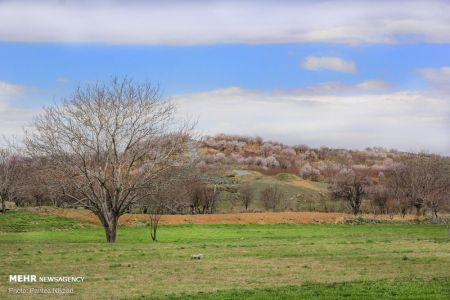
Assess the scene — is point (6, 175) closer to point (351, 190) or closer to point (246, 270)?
point (351, 190)

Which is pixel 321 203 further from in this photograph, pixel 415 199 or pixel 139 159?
pixel 139 159

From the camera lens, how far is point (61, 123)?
112 feet

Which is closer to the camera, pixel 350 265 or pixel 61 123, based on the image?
pixel 350 265

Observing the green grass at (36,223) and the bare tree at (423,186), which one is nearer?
the green grass at (36,223)

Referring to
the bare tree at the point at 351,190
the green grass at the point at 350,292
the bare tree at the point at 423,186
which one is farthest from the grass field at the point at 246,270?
the bare tree at the point at 351,190

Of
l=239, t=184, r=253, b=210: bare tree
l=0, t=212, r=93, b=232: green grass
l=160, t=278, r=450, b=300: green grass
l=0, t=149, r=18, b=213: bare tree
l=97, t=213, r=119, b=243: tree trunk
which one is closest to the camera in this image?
l=160, t=278, r=450, b=300: green grass

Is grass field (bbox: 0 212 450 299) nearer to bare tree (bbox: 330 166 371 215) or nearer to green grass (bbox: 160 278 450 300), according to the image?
green grass (bbox: 160 278 450 300)

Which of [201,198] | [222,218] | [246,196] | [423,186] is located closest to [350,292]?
[222,218]

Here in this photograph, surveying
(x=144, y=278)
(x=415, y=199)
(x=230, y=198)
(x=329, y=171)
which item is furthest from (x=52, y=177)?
(x=329, y=171)

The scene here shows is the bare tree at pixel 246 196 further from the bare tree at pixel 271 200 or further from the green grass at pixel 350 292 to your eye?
the green grass at pixel 350 292

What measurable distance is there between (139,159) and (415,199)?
5005cm

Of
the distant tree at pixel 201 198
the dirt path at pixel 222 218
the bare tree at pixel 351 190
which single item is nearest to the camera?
the dirt path at pixel 222 218

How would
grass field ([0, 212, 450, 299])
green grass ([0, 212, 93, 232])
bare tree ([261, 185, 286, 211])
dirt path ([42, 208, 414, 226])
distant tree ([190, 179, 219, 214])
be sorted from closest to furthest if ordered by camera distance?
1. grass field ([0, 212, 450, 299])
2. green grass ([0, 212, 93, 232])
3. dirt path ([42, 208, 414, 226])
4. distant tree ([190, 179, 219, 214])
5. bare tree ([261, 185, 286, 211])

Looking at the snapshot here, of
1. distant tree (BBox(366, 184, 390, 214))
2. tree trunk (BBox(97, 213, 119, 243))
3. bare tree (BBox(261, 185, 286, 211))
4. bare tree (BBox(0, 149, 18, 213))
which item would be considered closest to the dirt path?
bare tree (BBox(0, 149, 18, 213))
